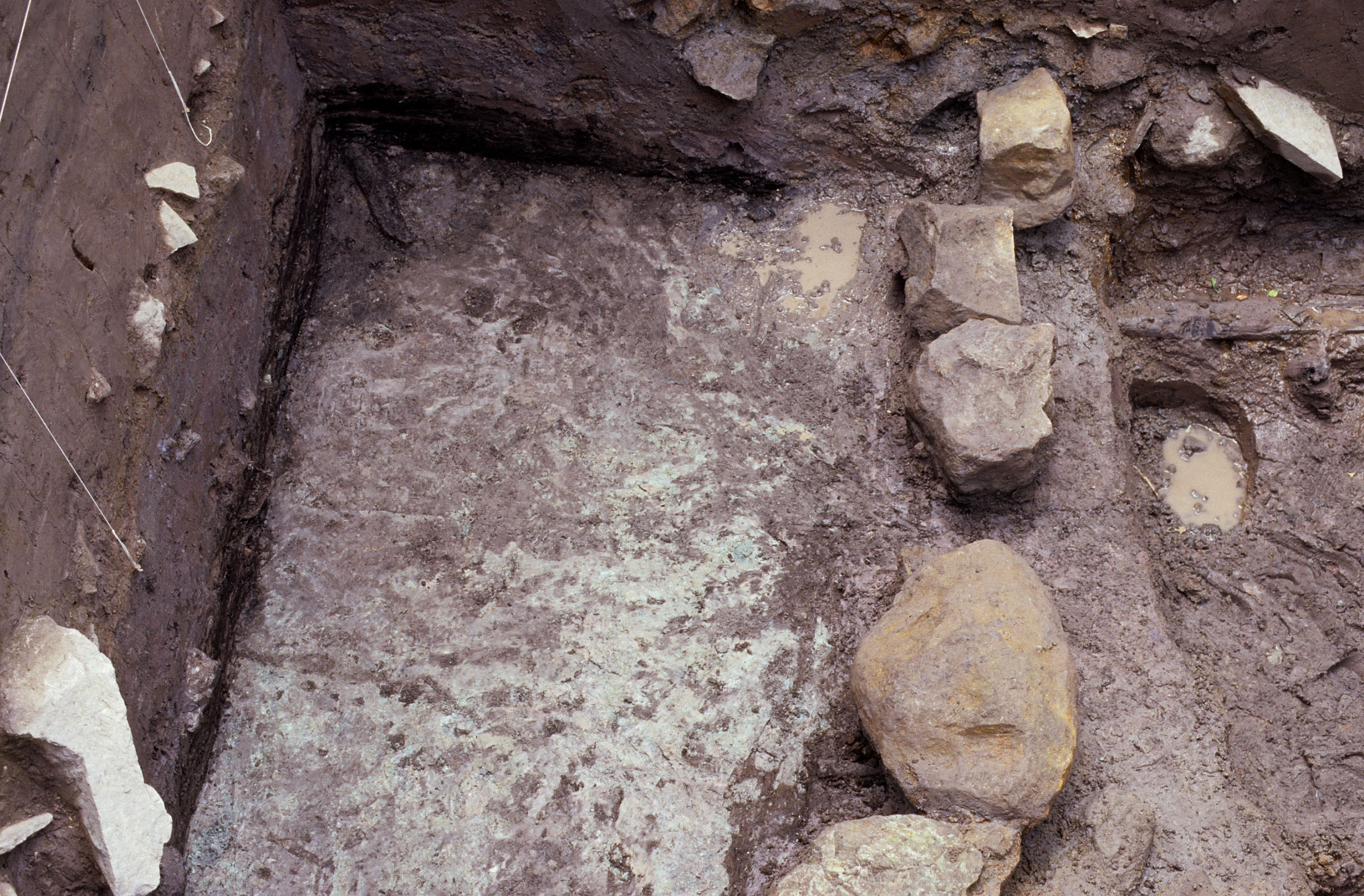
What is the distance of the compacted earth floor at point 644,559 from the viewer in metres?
2.29

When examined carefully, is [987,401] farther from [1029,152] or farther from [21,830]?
Result: [21,830]

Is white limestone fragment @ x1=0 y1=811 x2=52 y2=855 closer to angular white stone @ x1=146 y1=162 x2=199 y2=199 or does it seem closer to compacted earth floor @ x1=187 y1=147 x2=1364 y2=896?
compacted earth floor @ x1=187 y1=147 x2=1364 y2=896

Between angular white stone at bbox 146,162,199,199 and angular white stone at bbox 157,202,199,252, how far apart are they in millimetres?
42

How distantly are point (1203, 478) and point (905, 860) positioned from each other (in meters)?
1.83

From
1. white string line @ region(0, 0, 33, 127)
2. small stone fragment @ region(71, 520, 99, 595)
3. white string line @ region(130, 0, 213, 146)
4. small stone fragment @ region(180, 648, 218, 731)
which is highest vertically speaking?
white string line @ region(0, 0, 33, 127)

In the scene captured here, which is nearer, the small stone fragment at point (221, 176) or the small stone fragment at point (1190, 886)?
the small stone fragment at point (1190, 886)

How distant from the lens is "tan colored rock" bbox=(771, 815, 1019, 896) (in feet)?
→ 6.39

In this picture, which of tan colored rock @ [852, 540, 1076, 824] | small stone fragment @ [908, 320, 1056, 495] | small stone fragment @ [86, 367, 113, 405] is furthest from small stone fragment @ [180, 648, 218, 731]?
small stone fragment @ [908, 320, 1056, 495]

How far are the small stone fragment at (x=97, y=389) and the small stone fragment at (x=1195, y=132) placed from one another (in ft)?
9.38

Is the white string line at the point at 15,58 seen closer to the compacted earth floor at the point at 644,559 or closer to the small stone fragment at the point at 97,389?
the small stone fragment at the point at 97,389

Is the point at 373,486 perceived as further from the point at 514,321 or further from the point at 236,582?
the point at 514,321

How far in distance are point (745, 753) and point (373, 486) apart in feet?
3.96

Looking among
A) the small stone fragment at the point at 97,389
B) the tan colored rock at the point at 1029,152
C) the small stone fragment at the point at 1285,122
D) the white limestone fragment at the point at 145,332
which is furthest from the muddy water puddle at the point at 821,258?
the small stone fragment at the point at 97,389

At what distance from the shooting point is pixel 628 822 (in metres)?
2.28
